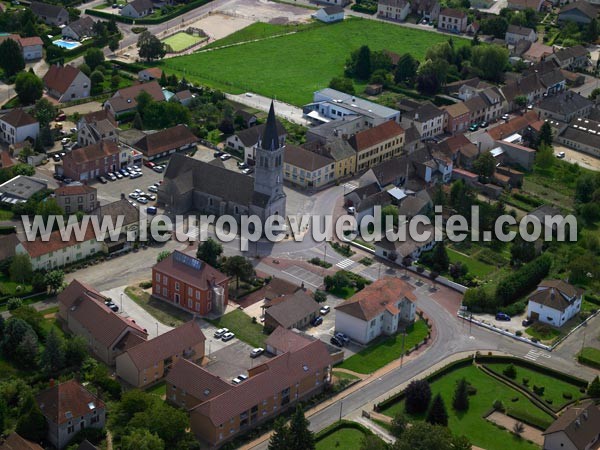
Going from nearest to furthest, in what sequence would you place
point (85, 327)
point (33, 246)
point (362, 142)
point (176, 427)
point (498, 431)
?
point (176, 427) → point (498, 431) → point (85, 327) → point (33, 246) → point (362, 142)

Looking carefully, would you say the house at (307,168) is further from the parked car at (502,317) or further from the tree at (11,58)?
the tree at (11,58)

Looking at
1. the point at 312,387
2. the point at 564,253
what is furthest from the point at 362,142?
the point at 312,387

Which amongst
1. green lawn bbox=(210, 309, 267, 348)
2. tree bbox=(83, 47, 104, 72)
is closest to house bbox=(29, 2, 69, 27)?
tree bbox=(83, 47, 104, 72)

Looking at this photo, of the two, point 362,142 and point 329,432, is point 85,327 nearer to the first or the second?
point 329,432

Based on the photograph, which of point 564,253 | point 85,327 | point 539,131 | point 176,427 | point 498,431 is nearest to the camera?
point 176,427

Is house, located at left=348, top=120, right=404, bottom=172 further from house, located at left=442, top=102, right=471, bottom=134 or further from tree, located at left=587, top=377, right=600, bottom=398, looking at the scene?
tree, located at left=587, top=377, right=600, bottom=398

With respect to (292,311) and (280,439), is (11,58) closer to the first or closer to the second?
(292,311)
